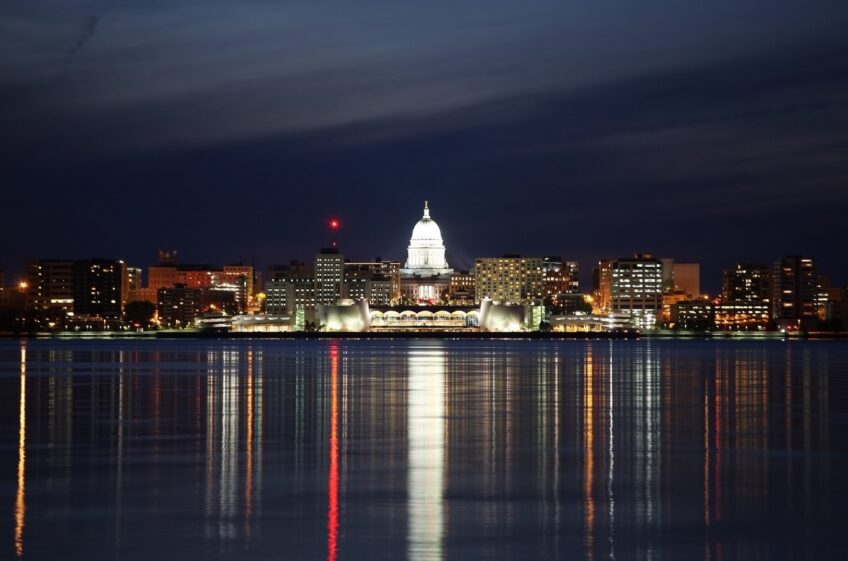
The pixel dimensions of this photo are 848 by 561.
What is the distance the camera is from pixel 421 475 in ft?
78.2

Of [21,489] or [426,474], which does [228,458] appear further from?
[21,489]

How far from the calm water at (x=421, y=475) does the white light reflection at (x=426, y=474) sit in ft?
0.20

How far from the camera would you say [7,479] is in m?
22.8

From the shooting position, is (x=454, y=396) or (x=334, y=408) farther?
(x=454, y=396)

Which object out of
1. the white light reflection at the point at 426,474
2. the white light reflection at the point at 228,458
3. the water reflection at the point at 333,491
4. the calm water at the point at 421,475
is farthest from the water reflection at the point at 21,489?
the white light reflection at the point at 426,474

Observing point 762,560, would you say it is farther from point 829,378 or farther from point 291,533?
point 829,378

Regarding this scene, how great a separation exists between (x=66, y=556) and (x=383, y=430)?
1563cm

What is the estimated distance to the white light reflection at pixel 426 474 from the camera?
17672 millimetres

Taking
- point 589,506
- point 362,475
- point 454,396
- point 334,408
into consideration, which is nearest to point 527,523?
point 589,506

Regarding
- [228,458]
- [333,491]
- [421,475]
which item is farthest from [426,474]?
[228,458]

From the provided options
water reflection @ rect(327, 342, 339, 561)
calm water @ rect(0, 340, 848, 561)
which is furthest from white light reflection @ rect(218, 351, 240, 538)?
water reflection @ rect(327, 342, 339, 561)

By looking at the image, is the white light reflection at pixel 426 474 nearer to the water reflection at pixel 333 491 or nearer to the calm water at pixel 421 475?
the calm water at pixel 421 475

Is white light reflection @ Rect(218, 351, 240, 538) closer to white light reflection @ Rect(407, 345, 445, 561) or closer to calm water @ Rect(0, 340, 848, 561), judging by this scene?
calm water @ Rect(0, 340, 848, 561)

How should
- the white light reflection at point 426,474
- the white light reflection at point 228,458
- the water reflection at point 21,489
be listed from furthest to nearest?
the white light reflection at point 228,458, the white light reflection at point 426,474, the water reflection at point 21,489
